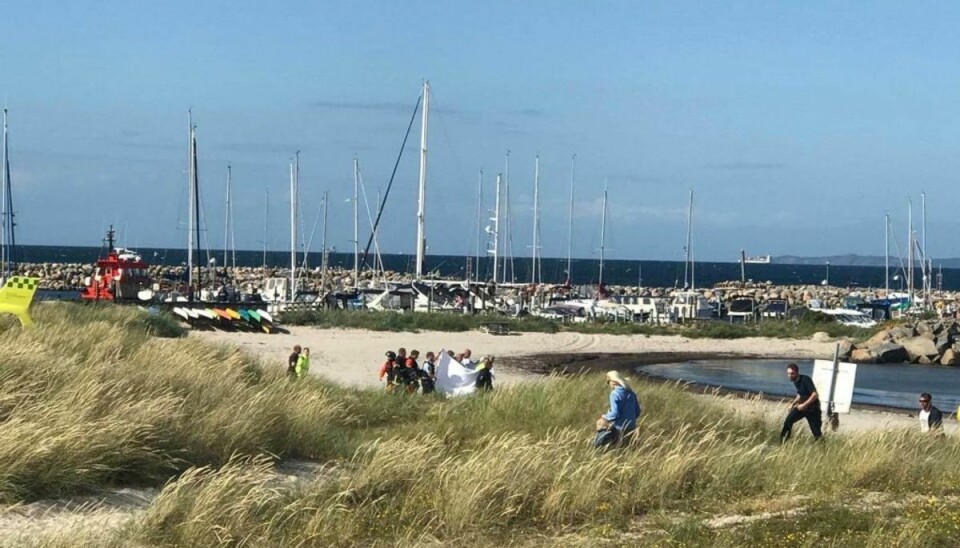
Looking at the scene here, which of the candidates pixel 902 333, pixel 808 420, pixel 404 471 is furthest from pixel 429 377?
pixel 902 333

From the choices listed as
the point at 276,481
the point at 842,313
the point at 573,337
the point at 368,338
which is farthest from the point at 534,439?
the point at 842,313

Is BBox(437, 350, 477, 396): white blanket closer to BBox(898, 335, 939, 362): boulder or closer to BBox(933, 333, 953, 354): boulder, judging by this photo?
BBox(898, 335, 939, 362): boulder

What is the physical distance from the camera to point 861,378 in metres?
36.2

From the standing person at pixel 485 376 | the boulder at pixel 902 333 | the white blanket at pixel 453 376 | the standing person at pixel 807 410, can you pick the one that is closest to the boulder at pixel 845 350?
the boulder at pixel 902 333

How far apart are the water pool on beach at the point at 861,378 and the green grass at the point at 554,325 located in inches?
330

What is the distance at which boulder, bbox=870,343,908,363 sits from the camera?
41969 millimetres

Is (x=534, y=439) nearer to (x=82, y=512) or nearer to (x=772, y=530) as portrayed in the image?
(x=772, y=530)

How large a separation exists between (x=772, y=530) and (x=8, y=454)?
628 centimetres

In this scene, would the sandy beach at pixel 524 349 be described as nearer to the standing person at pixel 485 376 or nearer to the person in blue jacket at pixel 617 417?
the standing person at pixel 485 376

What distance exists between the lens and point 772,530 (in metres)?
9.64

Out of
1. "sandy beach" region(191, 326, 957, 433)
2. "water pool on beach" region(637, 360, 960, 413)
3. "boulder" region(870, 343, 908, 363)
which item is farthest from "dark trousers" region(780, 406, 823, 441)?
"boulder" region(870, 343, 908, 363)

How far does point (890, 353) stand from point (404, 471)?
3508cm

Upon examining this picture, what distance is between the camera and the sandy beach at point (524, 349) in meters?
29.6

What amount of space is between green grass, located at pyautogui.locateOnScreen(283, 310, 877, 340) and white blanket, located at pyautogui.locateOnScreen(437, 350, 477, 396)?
20599 mm
